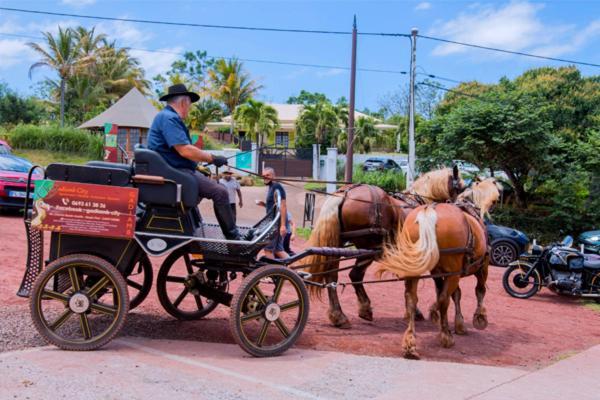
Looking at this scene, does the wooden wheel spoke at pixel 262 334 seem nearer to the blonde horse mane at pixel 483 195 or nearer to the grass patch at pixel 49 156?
the blonde horse mane at pixel 483 195

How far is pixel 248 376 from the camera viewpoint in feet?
16.9

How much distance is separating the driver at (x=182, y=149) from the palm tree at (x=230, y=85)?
4464 cm

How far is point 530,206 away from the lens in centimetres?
2253

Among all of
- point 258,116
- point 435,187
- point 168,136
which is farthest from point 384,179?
point 168,136

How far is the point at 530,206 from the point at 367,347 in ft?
57.9

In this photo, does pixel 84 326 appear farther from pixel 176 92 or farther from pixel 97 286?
pixel 176 92

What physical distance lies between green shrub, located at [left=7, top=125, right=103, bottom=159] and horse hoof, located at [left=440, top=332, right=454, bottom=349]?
27096 mm

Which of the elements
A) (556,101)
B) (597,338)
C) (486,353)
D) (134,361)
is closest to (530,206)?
(556,101)

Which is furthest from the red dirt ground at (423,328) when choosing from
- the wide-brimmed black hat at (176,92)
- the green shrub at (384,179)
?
the green shrub at (384,179)

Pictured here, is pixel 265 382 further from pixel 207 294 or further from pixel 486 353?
pixel 486 353

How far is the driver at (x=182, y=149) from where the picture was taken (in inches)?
226

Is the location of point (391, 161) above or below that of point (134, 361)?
above

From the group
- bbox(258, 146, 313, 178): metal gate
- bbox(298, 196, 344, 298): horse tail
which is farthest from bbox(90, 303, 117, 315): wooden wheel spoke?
bbox(258, 146, 313, 178): metal gate

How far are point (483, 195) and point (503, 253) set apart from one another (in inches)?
321
